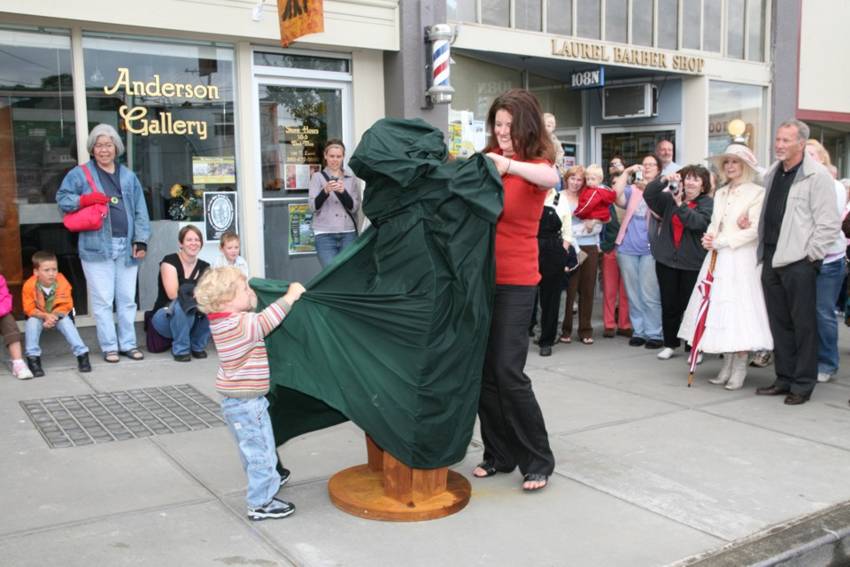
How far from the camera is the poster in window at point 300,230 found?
9016 millimetres

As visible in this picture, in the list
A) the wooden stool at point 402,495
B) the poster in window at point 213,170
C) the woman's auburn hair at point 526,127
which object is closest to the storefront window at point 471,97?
the poster in window at point 213,170

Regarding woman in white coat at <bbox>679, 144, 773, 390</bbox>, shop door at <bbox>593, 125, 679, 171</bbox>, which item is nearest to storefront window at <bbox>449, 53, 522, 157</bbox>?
shop door at <bbox>593, 125, 679, 171</bbox>

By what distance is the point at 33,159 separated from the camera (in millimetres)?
7574

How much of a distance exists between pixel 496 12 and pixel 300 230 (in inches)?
138

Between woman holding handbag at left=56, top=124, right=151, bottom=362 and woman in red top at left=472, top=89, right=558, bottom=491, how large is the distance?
417 cm

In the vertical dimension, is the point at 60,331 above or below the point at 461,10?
below

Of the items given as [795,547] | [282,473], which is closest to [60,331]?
[282,473]

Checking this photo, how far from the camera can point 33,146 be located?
7559mm

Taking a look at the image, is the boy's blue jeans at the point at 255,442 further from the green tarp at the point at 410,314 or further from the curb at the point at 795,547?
the curb at the point at 795,547

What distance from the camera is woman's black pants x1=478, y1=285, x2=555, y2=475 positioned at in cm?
434

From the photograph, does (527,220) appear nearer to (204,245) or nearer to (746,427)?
(746,427)

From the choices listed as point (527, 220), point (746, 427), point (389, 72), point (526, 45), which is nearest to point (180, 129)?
point (389, 72)

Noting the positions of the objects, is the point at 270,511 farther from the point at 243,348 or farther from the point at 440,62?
the point at 440,62

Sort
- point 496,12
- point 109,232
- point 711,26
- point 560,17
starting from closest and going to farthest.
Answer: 1. point 109,232
2. point 496,12
3. point 560,17
4. point 711,26
